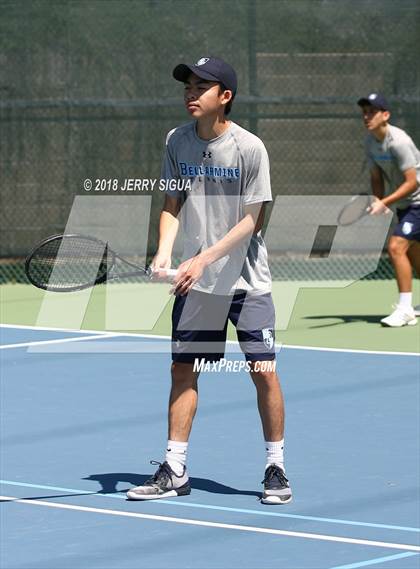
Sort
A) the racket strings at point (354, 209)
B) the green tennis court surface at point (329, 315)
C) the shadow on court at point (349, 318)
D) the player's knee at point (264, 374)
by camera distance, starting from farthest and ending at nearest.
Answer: the racket strings at point (354, 209)
the shadow on court at point (349, 318)
the green tennis court surface at point (329, 315)
the player's knee at point (264, 374)

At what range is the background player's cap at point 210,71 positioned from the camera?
734 cm

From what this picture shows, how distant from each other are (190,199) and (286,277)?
987 cm

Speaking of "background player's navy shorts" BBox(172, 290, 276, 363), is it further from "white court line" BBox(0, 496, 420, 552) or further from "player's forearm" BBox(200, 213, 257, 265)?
"white court line" BBox(0, 496, 420, 552)

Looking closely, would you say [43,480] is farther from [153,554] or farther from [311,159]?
[311,159]

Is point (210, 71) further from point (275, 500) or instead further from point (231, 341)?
point (231, 341)

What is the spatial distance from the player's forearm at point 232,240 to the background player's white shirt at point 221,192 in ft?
0.33

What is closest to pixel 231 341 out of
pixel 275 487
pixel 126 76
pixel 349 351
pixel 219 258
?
pixel 349 351

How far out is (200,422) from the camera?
9422 mm

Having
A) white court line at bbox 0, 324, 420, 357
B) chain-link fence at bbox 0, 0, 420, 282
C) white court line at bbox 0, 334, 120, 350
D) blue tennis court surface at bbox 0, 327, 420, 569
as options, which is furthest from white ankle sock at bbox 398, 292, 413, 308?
chain-link fence at bbox 0, 0, 420, 282

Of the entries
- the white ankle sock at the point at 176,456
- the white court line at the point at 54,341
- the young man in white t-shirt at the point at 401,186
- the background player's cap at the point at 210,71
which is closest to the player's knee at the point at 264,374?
the white ankle sock at the point at 176,456

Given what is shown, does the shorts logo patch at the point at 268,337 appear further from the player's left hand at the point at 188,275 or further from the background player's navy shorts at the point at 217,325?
the player's left hand at the point at 188,275

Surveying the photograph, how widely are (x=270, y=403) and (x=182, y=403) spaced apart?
16.2 inches

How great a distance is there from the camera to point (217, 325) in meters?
7.47

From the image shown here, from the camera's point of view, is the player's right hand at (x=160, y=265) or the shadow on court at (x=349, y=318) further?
the shadow on court at (x=349, y=318)
